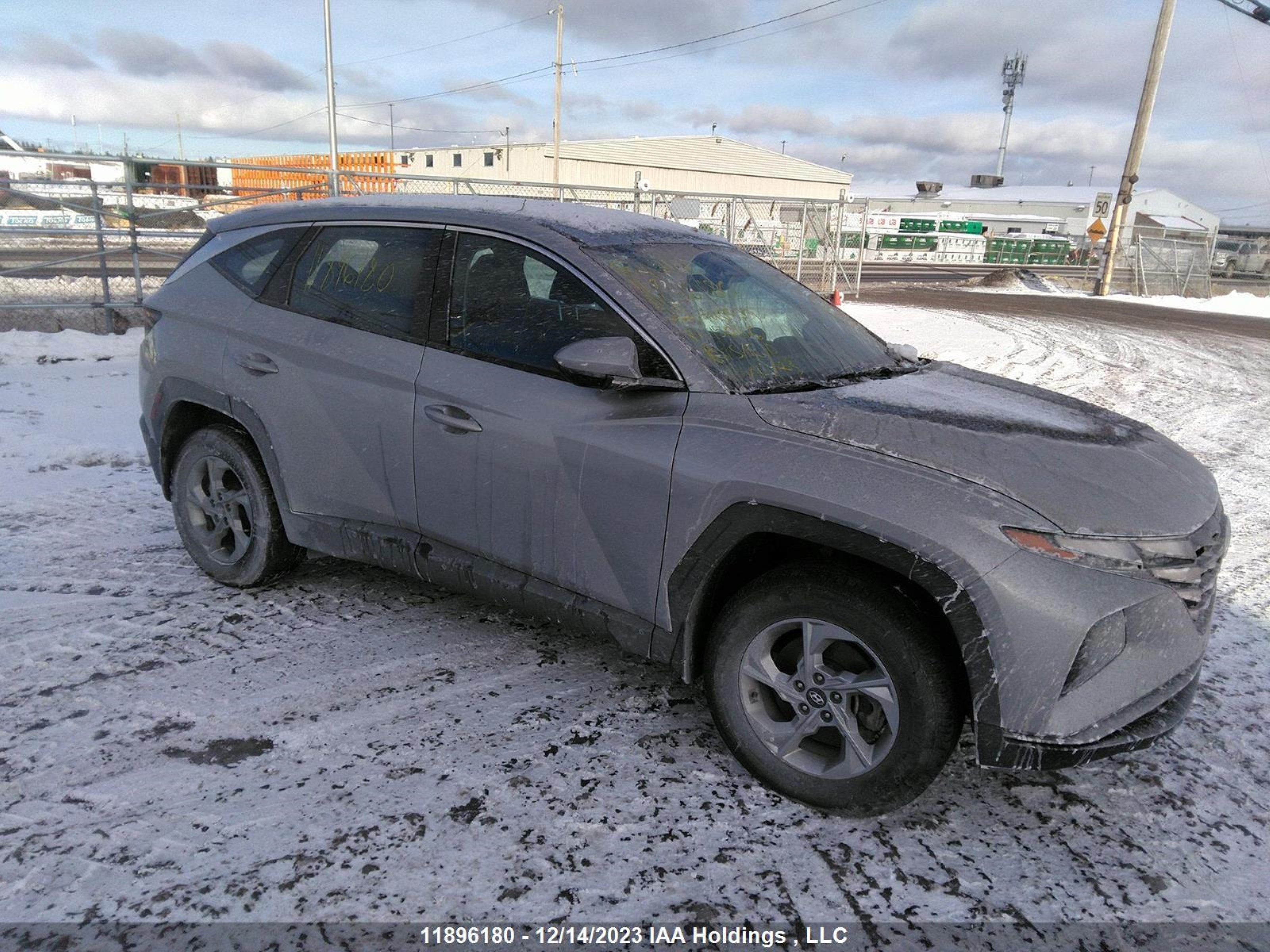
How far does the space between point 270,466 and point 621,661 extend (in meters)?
1.73

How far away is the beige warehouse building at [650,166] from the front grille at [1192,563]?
39.2 m

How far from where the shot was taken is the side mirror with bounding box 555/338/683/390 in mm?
2627

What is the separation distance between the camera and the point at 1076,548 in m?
2.19

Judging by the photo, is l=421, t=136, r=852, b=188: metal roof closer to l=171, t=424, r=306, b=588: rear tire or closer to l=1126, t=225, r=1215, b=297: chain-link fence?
l=1126, t=225, r=1215, b=297: chain-link fence

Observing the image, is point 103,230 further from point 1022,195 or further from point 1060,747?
point 1022,195

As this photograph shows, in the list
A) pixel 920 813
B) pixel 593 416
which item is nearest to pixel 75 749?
pixel 593 416

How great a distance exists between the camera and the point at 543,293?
3025 mm

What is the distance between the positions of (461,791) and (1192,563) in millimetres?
2246

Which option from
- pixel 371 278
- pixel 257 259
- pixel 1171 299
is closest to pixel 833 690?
pixel 371 278

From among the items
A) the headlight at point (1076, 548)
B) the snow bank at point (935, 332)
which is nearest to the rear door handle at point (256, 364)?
the headlight at point (1076, 548)

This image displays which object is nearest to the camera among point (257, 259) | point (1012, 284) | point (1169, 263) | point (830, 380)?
point (830, 380)

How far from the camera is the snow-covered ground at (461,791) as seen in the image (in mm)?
2207

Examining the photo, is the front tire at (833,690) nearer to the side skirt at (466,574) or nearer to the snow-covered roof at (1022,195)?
the side skirt at (466,574)

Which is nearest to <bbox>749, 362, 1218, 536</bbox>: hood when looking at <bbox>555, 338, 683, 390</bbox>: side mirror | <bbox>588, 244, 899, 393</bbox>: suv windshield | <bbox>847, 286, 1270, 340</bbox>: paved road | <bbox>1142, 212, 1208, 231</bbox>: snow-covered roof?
<bbox>588, 244, 899, 393</bbox>: suv windshield
